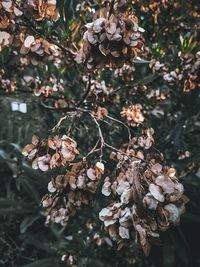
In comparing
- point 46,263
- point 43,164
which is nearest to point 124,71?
point 43,164

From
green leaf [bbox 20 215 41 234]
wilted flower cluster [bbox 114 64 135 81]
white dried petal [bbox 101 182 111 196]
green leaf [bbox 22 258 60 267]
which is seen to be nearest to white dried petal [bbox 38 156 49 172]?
white dried petal [bbox 101 182 111 196]

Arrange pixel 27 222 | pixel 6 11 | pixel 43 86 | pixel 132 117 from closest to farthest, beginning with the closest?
pixel 6 11 < pixel 132 117 < pixel 43 86 < pixel 27 222

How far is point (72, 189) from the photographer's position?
2.94 ft

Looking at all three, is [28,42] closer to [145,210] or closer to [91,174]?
[91,174]

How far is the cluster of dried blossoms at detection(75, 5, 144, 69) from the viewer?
30.4 inches

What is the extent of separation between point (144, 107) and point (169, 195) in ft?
3.98

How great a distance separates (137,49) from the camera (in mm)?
864

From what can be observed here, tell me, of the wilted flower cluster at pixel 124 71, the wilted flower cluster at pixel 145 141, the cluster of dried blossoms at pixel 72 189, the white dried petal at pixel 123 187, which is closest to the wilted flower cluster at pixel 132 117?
the wilted flower cluster at pixel 145 141

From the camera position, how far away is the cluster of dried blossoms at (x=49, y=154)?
867 mm

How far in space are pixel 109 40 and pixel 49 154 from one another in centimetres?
30

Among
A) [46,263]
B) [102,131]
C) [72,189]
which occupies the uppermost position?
[72,189]

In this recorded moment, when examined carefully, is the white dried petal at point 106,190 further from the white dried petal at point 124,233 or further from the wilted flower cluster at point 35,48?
the wilted flower cluster at point 35,48

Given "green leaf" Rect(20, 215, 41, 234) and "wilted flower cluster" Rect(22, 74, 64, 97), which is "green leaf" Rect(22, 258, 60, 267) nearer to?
"green leaf" Rect(20, 215, 41, 234)

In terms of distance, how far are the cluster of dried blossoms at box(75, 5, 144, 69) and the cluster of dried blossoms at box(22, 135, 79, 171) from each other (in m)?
0.18
